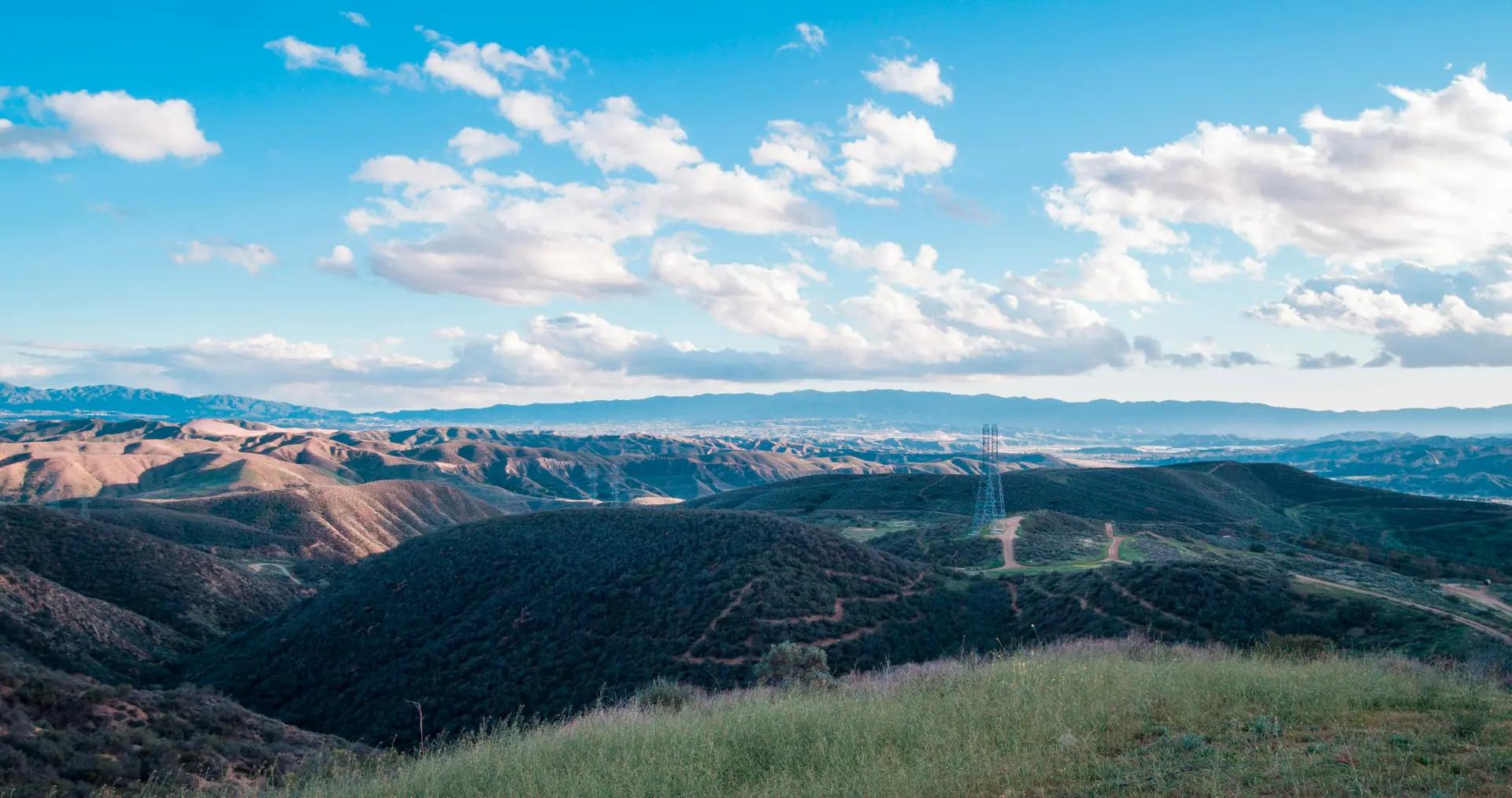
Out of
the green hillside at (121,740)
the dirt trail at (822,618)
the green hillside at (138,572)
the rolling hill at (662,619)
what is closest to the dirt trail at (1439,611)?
the rolling hill at (662,619)

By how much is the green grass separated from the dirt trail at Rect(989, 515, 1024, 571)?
41565mm

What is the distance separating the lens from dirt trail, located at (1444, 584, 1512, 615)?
3866 centimetres

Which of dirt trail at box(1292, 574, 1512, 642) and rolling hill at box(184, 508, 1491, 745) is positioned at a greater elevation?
dirt trail at box(1292, 574, 1512, 642)

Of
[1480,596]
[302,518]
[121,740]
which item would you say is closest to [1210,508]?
[1480,596]

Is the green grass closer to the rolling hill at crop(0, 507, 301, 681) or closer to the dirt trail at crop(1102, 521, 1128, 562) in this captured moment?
the rolling hill at crop(0, 507, 301, 681)

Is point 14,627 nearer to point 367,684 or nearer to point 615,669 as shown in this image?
point 367,684

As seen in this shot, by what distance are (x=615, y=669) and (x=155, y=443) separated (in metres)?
214

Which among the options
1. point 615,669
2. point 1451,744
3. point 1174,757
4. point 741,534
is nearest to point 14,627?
point 615,669

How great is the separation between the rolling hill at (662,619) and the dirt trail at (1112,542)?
1126cm

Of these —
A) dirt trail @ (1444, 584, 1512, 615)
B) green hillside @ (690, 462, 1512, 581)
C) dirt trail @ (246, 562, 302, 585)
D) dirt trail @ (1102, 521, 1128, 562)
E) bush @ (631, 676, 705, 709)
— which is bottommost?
dirt trail @ (246, 562, 302, 585)

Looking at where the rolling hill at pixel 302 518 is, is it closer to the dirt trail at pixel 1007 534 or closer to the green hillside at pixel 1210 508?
the green hillside at pixel 1210 508

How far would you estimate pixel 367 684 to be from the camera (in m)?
36.6

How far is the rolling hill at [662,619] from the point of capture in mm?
33125

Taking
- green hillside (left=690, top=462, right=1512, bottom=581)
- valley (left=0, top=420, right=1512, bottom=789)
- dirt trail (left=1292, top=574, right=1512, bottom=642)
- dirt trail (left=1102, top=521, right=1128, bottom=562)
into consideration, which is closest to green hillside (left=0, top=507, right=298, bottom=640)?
valley (left=0, top=420, right=1512, bottom=789)
